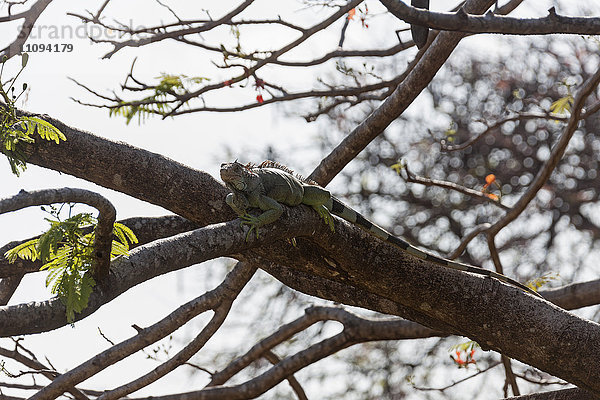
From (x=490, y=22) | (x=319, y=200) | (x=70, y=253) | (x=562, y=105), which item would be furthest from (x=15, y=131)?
(x=562, y=105)

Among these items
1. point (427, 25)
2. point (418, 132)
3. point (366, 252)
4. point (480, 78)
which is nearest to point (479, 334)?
point (366, 252)

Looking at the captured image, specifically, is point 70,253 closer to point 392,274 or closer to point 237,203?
point 237,203

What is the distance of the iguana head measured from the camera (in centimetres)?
326

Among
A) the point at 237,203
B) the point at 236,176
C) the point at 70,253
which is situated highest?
the point at 236,176

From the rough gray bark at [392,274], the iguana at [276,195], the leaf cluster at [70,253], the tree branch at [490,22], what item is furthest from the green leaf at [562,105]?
the leaf cluster at [70,253]

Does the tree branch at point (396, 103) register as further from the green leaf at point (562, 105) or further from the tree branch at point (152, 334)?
the green leaf at point (562, 105)

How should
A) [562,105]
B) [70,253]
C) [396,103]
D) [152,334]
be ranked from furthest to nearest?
[562,105]
[396,103]
[152,334]
[70,253]

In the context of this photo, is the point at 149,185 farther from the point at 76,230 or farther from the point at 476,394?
the point at 476,394

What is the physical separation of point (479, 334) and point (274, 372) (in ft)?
6.52

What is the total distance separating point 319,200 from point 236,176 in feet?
1.16

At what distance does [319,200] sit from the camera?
3334 mm

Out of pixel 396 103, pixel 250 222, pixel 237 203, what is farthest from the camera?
pixel 396 103

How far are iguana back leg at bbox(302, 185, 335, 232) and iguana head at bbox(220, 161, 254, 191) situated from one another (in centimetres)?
25

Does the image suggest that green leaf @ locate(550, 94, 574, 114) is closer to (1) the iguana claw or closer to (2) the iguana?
(2) the iguana
